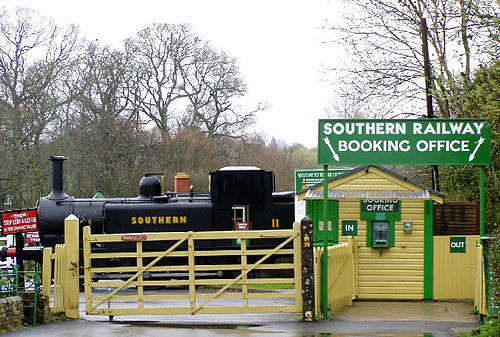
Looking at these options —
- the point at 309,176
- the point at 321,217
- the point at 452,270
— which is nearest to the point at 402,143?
the point at 321,217

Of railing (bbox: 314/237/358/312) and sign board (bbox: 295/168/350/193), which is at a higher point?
sign board (bbox: 295/168/350/193)

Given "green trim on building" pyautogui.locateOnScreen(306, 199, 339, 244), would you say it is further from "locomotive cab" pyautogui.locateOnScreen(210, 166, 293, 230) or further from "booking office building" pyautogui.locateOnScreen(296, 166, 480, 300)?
"locomotive cab" pyautogui.locateOnScreen(210, 166, 293, 230)

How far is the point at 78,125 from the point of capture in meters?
45.5

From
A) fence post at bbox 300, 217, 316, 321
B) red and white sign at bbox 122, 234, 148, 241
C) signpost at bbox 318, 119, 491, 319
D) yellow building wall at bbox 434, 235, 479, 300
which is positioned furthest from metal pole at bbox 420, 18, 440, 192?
red and white sign at bbox 122, 234, 148, 241

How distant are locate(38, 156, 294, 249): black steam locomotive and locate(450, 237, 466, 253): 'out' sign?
7.26 meters

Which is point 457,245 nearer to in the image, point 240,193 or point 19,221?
point 240,193

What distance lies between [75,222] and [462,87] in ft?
37.2

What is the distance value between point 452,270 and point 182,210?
946 cm

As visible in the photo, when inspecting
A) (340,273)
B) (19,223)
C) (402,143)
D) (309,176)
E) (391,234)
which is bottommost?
(340,273)

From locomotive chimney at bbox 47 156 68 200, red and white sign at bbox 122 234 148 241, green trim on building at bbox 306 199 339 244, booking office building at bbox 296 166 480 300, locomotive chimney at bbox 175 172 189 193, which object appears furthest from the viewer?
locomotive chimney at bbox 175 172 189 193

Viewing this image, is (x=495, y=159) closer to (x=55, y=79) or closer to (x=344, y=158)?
(x=344, y=158)

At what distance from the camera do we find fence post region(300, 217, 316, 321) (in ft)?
45.3

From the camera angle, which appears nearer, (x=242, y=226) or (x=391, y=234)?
(x=391, y=234)

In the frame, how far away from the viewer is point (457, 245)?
59.2 feet
